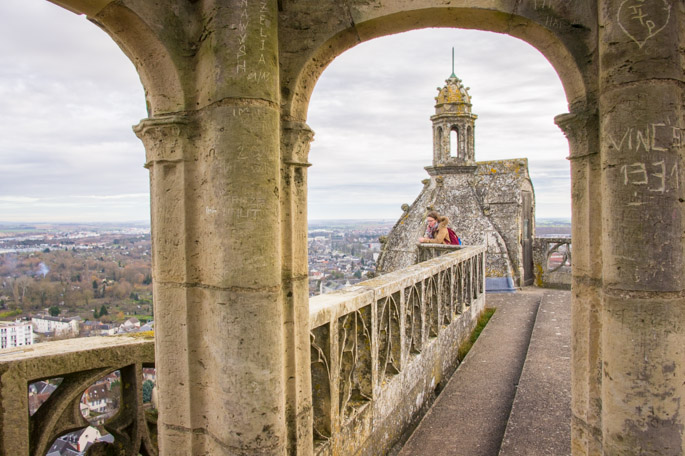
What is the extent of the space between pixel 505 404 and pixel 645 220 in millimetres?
3510

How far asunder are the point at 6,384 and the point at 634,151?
8.72ft

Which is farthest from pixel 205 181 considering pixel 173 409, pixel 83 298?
pixel 83 298

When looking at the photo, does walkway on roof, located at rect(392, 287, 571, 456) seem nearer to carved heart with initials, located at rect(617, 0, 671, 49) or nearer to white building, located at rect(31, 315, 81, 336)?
carved heart with initials, located at rect(617, 0, 671, 49)

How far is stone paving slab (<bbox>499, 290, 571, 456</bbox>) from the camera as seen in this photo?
3.71 metres

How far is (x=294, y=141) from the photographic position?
7.73 ft

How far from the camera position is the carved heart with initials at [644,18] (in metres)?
1.93

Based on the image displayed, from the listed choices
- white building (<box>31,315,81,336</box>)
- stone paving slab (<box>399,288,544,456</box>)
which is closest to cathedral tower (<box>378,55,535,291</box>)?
stone paving slab (<box>399,288,544,456</box>)

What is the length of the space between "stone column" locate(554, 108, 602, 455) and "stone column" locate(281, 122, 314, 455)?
1294 millimetres

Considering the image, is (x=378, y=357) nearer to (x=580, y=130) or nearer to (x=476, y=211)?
(x=580, y=130)

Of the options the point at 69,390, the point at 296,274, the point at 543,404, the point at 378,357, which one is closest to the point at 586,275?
the point at 296,274

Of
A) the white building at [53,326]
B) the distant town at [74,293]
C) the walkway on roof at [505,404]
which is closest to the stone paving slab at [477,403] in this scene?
the walkway on roof at [505,404]

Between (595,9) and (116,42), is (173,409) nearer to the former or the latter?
(116,42)

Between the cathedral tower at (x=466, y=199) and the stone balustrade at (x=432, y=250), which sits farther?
the cathedral tower at (x=466, y=199)

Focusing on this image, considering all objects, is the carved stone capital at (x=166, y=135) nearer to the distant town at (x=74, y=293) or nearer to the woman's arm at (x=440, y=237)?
the distant town at (x=74, y=293)
